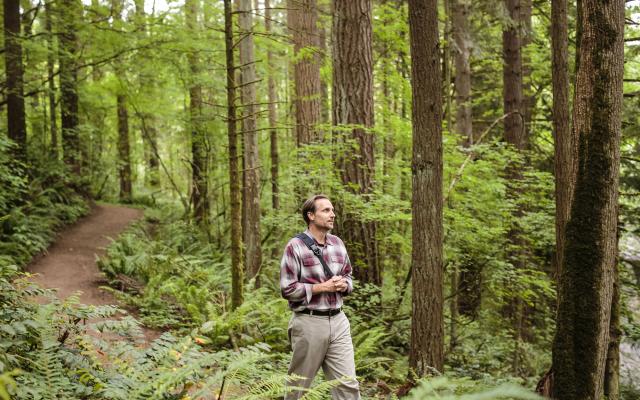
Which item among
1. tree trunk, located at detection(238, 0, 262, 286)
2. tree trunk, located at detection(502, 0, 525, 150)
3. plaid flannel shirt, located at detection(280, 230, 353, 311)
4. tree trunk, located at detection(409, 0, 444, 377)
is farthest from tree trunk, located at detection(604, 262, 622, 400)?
tree trunk, located at detection(238, 0, 262, 286)

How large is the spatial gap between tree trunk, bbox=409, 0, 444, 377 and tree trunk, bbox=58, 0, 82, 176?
9659 mm

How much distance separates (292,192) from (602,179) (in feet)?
20.5

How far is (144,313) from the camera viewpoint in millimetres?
8164

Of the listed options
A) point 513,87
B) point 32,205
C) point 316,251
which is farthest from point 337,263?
point 32,205

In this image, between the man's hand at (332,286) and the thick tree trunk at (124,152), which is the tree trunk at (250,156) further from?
the thick tree trunk at (124,152)

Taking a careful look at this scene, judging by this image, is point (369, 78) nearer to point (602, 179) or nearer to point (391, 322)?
point (391, 322)

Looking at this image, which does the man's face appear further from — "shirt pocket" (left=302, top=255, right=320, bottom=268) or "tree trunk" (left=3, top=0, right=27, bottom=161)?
"tree trunk" (left=3, top=0, right=27, bottom=161)

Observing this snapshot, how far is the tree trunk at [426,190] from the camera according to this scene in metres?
5.89

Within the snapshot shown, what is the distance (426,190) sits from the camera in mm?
5988

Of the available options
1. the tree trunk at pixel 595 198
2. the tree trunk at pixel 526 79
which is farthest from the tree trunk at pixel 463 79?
the tree trunk at pixel 595 198

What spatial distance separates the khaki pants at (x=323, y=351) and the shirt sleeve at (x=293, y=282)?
0.26m

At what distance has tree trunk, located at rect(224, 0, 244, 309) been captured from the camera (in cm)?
651

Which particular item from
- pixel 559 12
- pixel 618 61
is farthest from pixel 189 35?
pixel 618 61

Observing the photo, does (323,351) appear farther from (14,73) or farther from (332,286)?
(14,73)
